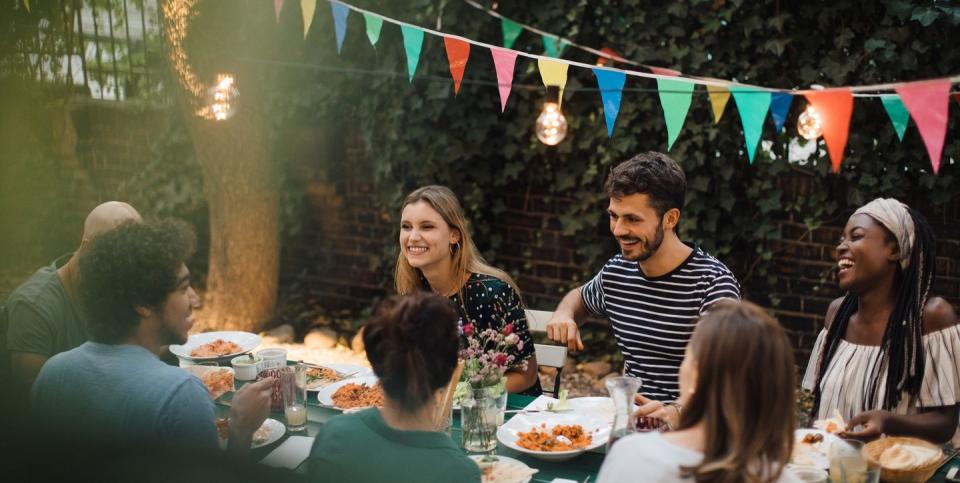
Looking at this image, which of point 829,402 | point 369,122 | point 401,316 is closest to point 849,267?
point 829,402

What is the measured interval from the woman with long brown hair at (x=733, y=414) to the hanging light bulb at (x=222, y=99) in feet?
10.7

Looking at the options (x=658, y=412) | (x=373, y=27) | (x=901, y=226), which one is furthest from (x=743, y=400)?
(x=373, y=27)

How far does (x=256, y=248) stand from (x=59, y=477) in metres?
5.31

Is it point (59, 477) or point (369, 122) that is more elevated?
point (369, 122)

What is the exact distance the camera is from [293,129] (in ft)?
18.3

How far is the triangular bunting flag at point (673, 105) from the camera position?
2883 millimetres

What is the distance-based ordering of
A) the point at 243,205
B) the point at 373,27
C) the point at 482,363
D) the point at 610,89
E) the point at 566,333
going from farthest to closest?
the point at 243,205 → the point at 373,27 → the point at 610,89 → the point at 566,333 → the point at 482,363

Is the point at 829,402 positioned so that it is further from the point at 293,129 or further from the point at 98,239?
the point at 293,129

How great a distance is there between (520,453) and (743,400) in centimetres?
98

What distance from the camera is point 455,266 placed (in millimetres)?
3018

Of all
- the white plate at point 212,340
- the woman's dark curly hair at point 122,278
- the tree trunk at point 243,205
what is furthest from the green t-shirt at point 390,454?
the tree trunk at point 243,205

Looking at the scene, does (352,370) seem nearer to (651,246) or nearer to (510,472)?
(510,472)

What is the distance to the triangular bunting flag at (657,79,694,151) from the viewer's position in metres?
2.88

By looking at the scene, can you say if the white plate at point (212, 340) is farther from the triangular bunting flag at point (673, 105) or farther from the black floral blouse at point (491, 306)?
the triangular bunting flag at point (673, 105)
